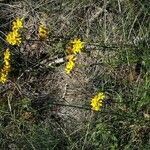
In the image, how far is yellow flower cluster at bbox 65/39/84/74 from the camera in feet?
12.4

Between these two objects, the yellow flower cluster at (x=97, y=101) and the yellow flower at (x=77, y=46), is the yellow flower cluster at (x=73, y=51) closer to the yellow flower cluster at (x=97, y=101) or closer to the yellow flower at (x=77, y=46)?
the yellow flower at (x=77, y=46)

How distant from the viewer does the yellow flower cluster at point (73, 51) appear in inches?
149

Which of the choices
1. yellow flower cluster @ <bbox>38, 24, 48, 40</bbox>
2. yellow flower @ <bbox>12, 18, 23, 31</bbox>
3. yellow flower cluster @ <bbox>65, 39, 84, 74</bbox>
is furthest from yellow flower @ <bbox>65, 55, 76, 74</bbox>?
yellow flower @ <bbox>12, 18, 23, 31</bbox>

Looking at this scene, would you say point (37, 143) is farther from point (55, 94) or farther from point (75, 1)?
point (75, 1)

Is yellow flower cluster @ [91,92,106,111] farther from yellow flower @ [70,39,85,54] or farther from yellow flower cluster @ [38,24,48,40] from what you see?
yellow flower cluster @ [38,24,48,40]

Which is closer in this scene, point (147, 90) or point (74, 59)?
point (147, 90)

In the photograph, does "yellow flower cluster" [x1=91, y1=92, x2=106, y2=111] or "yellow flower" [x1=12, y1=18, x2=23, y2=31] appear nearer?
"yellow flower cluster" [x1=91, y1=92, x2=106, y2=111]

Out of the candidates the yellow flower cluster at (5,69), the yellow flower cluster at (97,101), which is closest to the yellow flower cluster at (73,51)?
the yellow flower cluster at (97,101)

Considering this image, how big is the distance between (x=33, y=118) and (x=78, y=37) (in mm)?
734

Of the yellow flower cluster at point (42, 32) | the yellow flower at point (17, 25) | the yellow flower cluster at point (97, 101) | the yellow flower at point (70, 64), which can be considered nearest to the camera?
the yellow flower cluster at point (97, 101)

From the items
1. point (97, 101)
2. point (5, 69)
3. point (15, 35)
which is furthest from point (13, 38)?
point (97, 101)

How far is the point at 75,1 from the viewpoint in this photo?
13.5ft

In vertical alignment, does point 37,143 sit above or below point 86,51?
below

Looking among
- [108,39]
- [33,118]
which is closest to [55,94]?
[33,118]
